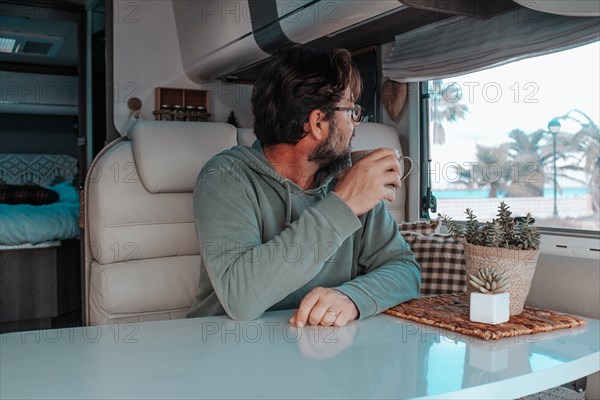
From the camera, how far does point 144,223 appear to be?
6.55ft

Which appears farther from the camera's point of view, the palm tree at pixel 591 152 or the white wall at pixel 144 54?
the white wall at pixel 144 54

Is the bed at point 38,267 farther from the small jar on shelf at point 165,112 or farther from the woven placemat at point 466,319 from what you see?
the woven placemat at point 466,319

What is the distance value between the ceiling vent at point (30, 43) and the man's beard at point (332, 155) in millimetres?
4839

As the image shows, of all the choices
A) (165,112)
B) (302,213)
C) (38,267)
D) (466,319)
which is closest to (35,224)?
(38,267)

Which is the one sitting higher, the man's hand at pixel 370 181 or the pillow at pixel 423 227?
the man's hand at pixel 370 181

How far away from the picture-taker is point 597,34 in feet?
6.00

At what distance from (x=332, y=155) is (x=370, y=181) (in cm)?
28

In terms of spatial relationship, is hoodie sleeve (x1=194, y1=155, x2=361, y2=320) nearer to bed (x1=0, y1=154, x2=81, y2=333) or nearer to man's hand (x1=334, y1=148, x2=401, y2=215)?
man's hand (x1=334, y1=148, x2=401, y2=215)

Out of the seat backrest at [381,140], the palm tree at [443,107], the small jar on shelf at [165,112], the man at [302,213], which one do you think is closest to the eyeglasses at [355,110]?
the man at [302,213]

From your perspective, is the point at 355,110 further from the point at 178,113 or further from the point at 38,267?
the point at 38,267

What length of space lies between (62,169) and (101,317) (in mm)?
5762

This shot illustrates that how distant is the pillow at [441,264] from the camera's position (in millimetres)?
1918

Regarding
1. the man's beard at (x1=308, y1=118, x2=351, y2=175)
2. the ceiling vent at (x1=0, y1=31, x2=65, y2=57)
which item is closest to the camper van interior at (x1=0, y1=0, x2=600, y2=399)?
the man's beard at (x1=308, y1=118, x2=351, y2=175)

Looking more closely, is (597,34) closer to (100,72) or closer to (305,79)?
(305,79)
